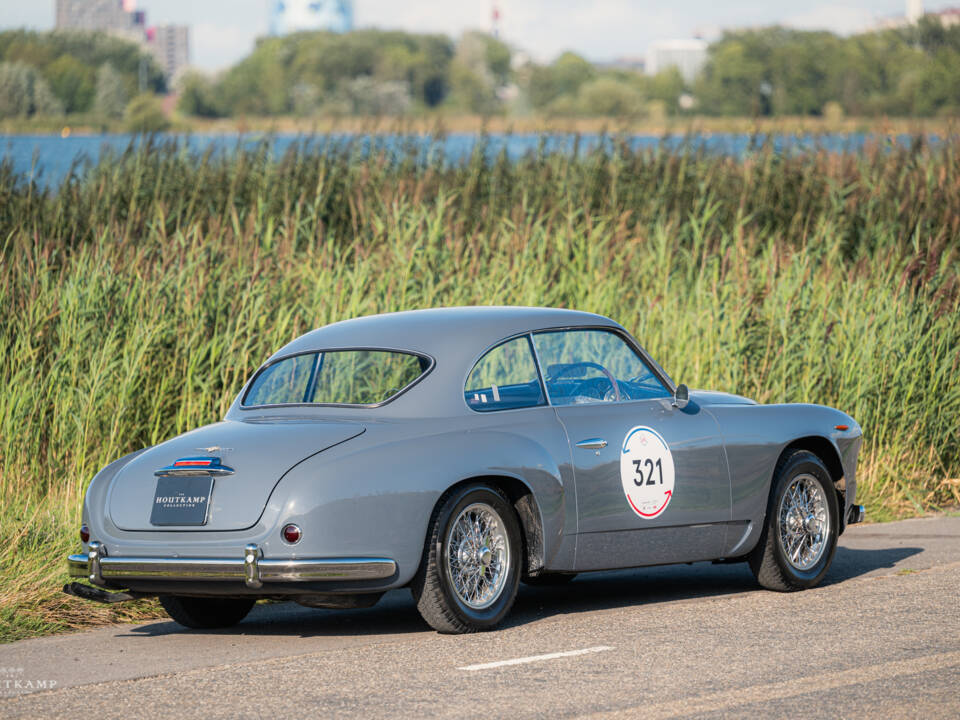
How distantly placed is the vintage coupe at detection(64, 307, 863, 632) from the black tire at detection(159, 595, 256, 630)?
0.04ft

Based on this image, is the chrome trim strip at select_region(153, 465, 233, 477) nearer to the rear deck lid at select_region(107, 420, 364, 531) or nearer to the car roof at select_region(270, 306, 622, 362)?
the rear deck lid at select_region(107, 420, 364, 531)

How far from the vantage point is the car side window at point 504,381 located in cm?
738

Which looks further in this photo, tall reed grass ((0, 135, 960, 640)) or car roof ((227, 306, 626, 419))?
tall reed grass ((0, 135, 960, 640))

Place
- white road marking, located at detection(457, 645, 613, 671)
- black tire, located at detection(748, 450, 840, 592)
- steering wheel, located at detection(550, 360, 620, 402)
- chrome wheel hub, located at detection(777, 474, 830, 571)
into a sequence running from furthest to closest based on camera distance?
chrome wheel hub, located at detection(777, 474, 830, 571), black tire, located at detection(748, 450, 840, 592), steering wheel, located at detection(550, 360, 620, 402), white road marking, located at detection(457, 645, 613, 671)

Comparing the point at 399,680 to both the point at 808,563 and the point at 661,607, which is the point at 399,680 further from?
the point at 808,563

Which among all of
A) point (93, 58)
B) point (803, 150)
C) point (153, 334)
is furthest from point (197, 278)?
point (93, 58)

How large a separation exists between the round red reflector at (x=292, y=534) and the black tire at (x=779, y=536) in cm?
281

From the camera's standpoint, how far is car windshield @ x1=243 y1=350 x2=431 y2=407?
7.43m

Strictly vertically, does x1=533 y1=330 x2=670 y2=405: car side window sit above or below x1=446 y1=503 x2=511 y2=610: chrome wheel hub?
above

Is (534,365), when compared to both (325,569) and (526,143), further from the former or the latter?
(526,143)

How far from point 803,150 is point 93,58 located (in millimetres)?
68416

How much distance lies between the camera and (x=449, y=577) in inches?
271

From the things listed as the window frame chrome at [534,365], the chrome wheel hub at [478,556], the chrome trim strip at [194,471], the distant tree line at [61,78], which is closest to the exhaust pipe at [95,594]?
the chrome trim strip at [194,471]

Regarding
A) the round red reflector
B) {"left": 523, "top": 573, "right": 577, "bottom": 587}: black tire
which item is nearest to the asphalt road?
{"left": 523, "top": 573, "right": 577, "bottom": 587}: black tire
